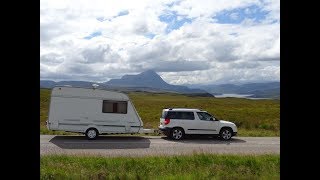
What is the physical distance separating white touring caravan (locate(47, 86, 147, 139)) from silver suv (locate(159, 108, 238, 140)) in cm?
162

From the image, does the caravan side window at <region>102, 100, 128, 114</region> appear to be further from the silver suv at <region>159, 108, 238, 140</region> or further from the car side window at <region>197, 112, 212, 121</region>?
the car side window at <region>197, 112, 212, 121</region>

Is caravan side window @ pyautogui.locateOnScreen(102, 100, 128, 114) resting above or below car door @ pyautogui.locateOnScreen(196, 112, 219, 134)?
above

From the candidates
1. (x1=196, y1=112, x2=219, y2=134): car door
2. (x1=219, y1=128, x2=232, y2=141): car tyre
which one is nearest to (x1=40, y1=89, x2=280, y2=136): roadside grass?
(x1=219, y1=128, x2=232, y2=141): car tyre

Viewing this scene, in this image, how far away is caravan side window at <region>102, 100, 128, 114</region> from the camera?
21.7 m

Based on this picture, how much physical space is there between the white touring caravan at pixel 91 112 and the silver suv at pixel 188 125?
1622 mm

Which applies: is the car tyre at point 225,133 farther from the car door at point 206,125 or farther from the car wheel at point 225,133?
the car door at point 206,125

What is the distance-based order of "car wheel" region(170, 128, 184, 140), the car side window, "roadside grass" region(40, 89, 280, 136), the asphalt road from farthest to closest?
"roadside grass" region(40, 89, 280, 136) < the car side window < "car wheel" region(170, 128, 184, 140) < the asphalt road

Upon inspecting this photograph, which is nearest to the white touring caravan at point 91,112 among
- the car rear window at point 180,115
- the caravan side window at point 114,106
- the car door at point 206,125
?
the caravan side window at point 114,106

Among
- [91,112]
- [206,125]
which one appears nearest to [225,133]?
[206,125]

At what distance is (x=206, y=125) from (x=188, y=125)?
1.01 metres

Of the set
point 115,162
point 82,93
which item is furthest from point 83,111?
point 115,162

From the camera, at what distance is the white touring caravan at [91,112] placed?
2122cm

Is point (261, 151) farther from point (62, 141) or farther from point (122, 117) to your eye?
point (62, 141)

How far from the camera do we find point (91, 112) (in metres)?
21.5
